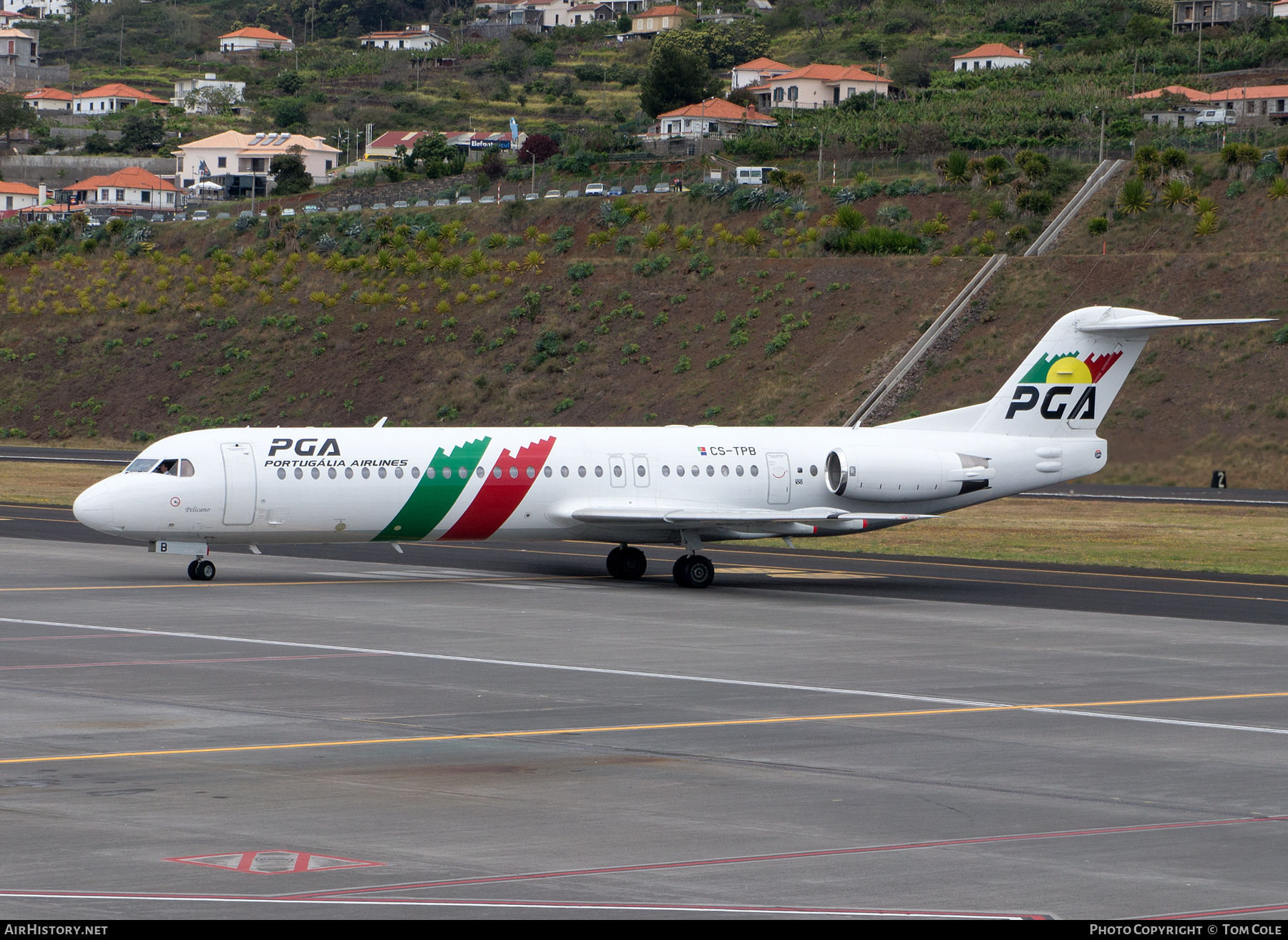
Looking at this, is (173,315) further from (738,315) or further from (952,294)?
(952,294)

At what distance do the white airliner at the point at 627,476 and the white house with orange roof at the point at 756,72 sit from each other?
144 metres

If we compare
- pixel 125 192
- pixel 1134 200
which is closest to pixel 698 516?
pixel 1134 200

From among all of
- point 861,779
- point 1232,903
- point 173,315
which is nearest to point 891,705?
point 861,779

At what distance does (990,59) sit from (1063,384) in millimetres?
128250

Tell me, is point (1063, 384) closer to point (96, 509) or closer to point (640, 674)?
point (640, 674)

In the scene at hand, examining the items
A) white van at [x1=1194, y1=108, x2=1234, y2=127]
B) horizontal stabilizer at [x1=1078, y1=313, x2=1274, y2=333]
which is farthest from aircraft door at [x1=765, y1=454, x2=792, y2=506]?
white van at [x1=1194, y1=108, x2=1234, y2=127]

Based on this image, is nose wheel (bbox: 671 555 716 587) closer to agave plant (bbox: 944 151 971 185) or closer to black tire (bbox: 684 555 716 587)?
black tire (bbox: 684 555 716 587)

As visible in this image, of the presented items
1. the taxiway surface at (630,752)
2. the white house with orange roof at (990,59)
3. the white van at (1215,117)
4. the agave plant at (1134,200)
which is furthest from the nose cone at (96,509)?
the white house with orange roof at (990,59)

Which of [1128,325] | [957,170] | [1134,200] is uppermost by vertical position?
[957,170]

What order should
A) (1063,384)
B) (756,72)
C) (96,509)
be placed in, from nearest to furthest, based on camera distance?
(96,509) → (1063,384) → (756,72)

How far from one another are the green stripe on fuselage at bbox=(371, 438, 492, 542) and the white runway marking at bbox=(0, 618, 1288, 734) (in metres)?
7.43

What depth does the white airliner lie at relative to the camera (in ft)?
104

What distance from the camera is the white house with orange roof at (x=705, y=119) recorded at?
465 feet

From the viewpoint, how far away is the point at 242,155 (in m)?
165
